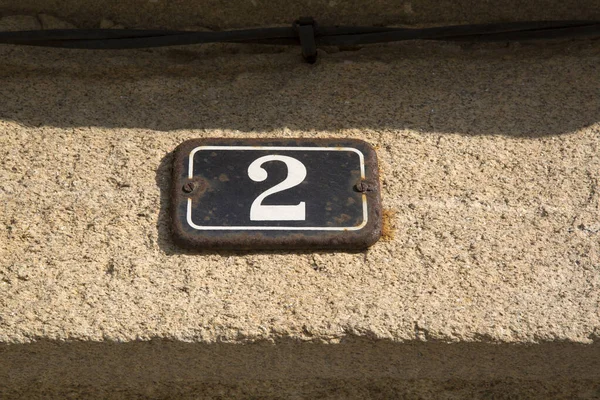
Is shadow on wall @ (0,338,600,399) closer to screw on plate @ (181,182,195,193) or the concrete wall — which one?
screw on plate @ (181,182,195,193)

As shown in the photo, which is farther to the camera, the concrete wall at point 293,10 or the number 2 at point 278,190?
the concrete wall at point 293,10

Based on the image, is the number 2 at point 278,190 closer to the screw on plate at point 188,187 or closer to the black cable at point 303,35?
the screw on plate at point 188,187

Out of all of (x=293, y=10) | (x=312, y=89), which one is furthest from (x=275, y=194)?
(x=293, y=10)

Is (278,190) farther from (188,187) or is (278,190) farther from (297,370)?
(297,370)

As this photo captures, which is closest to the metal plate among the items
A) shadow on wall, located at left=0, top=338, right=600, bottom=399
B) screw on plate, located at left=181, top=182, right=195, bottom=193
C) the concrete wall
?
screw on plate, located at left=181, top=182, right=195, bottom=193

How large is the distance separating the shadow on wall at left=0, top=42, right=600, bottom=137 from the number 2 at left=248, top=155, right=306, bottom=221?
91 millimetres

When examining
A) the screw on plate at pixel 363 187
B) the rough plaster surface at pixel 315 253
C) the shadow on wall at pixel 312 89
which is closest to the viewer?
the rough plaster surface at pixel 315 253

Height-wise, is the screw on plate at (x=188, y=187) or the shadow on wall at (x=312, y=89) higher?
the shadow on wall at (x=312, y=89)

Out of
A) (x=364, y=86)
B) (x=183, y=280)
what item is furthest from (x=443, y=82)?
(x=183, y=280)

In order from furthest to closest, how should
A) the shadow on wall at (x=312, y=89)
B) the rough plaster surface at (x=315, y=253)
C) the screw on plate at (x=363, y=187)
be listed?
1. the shadow on wall at (x=312, y=89)
2. the screw on plate at (x=363, y=187)
3. the rough plaster surface at (x=315, y=253)

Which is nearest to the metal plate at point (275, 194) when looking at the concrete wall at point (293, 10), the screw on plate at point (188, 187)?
the screw on plate at point (188, 187)

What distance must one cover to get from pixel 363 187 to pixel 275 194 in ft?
0.46

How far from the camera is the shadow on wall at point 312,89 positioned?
133cm

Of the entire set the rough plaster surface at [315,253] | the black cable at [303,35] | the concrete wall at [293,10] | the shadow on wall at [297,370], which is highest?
the concrete wall at [293,10]
